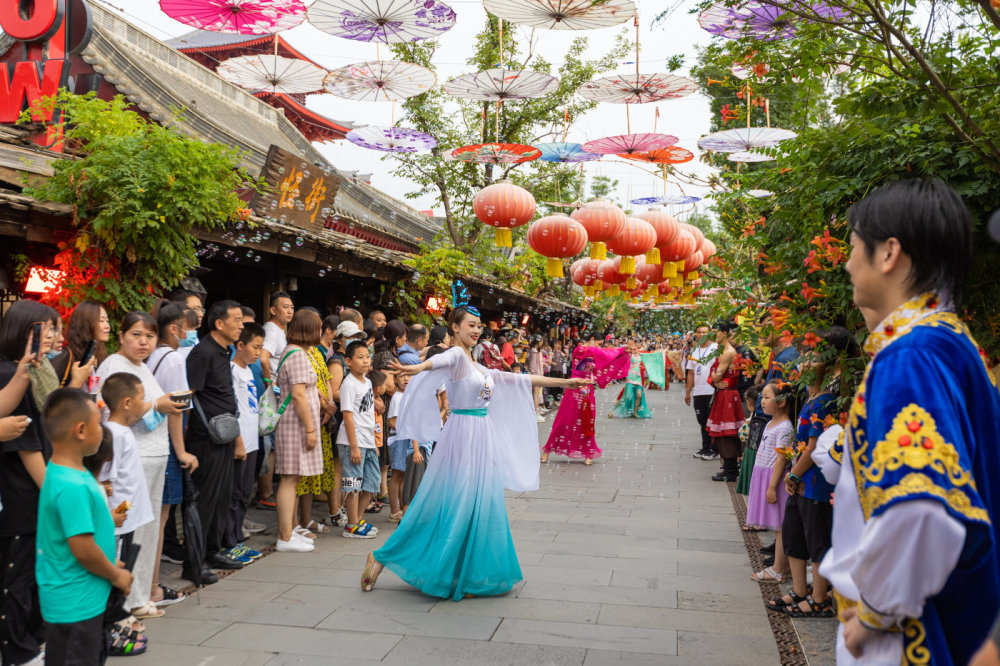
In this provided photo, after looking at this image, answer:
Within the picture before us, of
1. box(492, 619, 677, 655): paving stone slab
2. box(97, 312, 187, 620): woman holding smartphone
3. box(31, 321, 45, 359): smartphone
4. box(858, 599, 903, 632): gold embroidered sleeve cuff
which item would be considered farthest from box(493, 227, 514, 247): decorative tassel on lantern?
box(858, 599, 903, 632): gold embroidered sleeve cuff

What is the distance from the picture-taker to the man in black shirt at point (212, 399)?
516 cm

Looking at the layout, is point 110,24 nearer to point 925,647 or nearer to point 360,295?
point 360,295

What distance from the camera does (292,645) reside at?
13.9ft

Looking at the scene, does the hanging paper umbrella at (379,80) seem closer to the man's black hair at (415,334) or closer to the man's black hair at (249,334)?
the man's black hair at (415,334)

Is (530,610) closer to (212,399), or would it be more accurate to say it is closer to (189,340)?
(212,399)

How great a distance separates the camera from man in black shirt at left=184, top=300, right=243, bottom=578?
516 cm

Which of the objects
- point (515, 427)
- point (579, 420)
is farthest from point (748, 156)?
point (515, 427)

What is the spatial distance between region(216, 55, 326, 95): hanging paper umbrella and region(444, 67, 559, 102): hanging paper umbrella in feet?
9.42

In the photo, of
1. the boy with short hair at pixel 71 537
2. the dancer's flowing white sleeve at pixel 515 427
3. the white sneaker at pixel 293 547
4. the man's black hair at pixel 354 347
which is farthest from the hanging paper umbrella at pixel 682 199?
the boy with short hair at pixel 71 537

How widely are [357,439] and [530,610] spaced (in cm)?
240

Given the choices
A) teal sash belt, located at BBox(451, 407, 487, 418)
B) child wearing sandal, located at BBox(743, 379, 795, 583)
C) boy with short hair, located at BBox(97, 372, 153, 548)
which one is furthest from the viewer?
child wearing sandal, located at BBox(743, 379, 795, 583)

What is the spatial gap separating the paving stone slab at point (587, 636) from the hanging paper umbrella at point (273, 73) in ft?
31.6

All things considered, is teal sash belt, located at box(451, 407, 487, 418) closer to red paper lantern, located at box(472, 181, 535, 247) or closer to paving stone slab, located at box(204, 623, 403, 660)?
paving stone slab, located at box(204, 623, 403, 660)

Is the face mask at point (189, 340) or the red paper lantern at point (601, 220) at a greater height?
the red paper lantern at point (601, 220)
